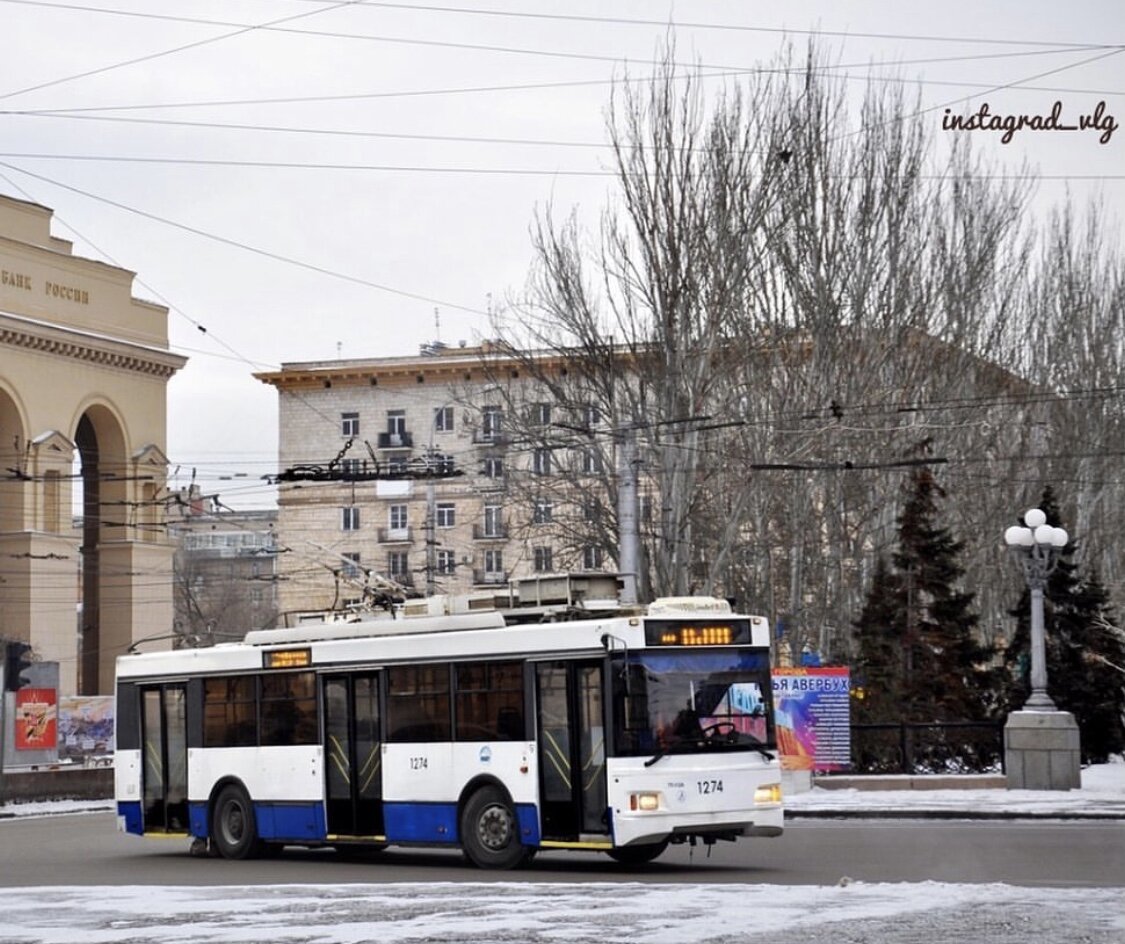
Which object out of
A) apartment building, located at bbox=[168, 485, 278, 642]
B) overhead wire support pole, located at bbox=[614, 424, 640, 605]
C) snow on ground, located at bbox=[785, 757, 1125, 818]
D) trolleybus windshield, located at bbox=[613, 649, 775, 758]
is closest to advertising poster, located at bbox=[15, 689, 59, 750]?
overhead wire support pole, located at bbox=[614, 424, 640, 605]

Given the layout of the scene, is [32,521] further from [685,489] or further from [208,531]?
[208,531]

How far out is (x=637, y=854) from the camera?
64.8 feet

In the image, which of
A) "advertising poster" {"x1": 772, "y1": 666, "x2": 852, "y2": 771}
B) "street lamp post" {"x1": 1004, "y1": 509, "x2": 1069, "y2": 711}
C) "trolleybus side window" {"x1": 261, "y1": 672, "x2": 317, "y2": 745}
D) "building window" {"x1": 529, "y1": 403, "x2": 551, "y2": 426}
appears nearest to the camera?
"trolleybus side window" {"x1": 261, "y1": 672, "x2": 317, "y2": 745}

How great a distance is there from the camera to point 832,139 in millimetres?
43875

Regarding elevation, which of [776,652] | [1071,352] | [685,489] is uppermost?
[1071,352]

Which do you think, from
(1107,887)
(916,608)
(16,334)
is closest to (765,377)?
(916,608)

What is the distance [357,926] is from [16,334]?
42.8 metres

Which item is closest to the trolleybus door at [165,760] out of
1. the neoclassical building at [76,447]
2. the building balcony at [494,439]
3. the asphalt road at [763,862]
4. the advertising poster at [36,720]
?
the asphalt road at [763,862]

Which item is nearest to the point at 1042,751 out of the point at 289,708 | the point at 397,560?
the point at 289,708

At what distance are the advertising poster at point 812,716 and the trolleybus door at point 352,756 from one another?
31.8 feet

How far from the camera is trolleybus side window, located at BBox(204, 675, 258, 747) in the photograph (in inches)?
904

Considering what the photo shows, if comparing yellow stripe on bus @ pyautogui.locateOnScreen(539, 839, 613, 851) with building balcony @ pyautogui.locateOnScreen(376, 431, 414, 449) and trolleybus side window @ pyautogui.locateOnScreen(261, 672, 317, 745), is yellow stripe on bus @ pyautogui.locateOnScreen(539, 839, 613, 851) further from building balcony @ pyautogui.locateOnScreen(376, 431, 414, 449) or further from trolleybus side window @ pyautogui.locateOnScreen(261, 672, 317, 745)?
building balcony @ pyautogui.locateOnScreen(376, 431, 414, 449)

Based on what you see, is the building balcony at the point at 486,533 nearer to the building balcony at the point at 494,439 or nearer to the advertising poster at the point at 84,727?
the building balcony at the point at 494,439

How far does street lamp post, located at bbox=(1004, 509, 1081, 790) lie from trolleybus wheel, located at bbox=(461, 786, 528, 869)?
455 inches
